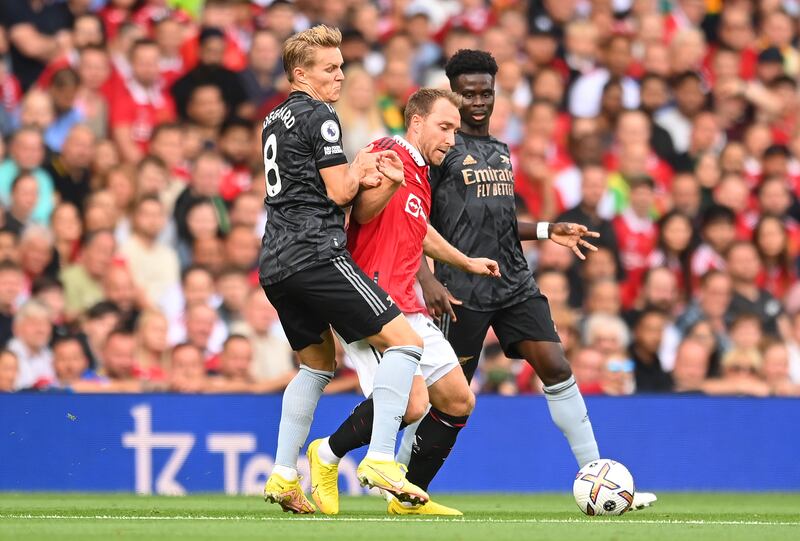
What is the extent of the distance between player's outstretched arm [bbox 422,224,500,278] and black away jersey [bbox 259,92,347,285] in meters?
0.83

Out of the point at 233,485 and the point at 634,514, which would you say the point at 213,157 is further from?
the point at 634,514

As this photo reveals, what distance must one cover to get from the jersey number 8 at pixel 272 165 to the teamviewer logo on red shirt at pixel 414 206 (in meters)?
0.76

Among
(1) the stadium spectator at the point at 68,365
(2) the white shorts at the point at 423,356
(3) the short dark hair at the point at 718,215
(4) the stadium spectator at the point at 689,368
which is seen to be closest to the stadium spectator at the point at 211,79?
(1) the stadium spectator at the point at 68,365

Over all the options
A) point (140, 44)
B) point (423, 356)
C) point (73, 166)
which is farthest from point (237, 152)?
point (423, 356)

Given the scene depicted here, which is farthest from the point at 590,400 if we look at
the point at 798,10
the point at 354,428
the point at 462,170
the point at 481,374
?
the point at 798,10

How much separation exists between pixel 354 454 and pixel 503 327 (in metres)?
2.84

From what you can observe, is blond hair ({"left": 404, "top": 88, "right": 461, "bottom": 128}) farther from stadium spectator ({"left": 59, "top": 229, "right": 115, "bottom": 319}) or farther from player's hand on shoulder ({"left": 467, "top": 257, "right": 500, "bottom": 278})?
stadium spectator ({"left": 59, "top": 229, "right": 115, "bottom": 319})

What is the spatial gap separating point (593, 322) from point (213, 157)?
11.1ft

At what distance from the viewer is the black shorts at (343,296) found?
7477mm

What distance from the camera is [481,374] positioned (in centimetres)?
1275

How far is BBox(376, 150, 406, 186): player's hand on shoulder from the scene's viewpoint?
757 centimetres

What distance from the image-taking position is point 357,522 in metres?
7.32

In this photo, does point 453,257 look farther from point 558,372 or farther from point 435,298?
point 558,372

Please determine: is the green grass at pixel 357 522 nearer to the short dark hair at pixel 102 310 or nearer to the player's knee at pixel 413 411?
the player's knee at pixel 413 411
